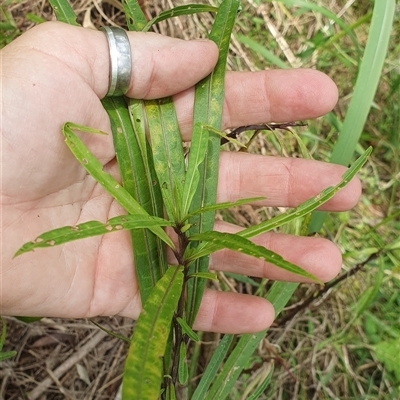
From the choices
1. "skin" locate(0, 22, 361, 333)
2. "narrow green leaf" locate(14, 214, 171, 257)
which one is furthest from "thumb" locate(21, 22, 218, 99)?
"narrow green leaf" locate(14, 214, 171, 257)

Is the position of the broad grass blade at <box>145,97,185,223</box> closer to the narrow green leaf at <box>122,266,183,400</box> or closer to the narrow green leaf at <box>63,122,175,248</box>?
the narrow green leaf at <box>63,122,175,248</box>

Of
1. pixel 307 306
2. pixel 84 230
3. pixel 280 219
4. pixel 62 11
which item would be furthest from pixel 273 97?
pixel 307 306

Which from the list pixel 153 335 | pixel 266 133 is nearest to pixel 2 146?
pixel 153 335

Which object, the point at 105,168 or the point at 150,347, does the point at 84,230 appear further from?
the point at 105,168

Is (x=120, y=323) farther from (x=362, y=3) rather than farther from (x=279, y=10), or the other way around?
(x=362, y=3)

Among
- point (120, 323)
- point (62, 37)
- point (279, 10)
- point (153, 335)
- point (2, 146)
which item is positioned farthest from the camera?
point (279, 10)

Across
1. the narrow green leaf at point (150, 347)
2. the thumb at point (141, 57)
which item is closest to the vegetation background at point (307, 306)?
the thumb at point (141, 57)

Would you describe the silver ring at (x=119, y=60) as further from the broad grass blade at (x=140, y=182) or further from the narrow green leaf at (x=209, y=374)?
the narrow green leaf at (x=209, y=374)
